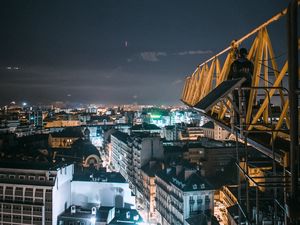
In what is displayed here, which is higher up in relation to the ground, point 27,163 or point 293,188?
point 293,188

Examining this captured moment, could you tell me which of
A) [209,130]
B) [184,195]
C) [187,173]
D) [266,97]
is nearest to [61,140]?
→ [209,130]

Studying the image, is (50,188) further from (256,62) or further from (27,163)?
(256,62)

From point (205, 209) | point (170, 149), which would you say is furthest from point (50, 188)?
point (170, 149)

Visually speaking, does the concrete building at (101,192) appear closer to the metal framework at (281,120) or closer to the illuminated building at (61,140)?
the metal framework at (281,120)

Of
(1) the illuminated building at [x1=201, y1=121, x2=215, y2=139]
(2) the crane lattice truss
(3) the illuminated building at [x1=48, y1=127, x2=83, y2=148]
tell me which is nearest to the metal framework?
(2) the crane lattice truss

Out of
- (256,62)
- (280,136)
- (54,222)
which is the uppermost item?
(256,62)

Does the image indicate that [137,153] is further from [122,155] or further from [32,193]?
[32,193]

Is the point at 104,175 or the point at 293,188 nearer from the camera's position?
the point at 293,188
